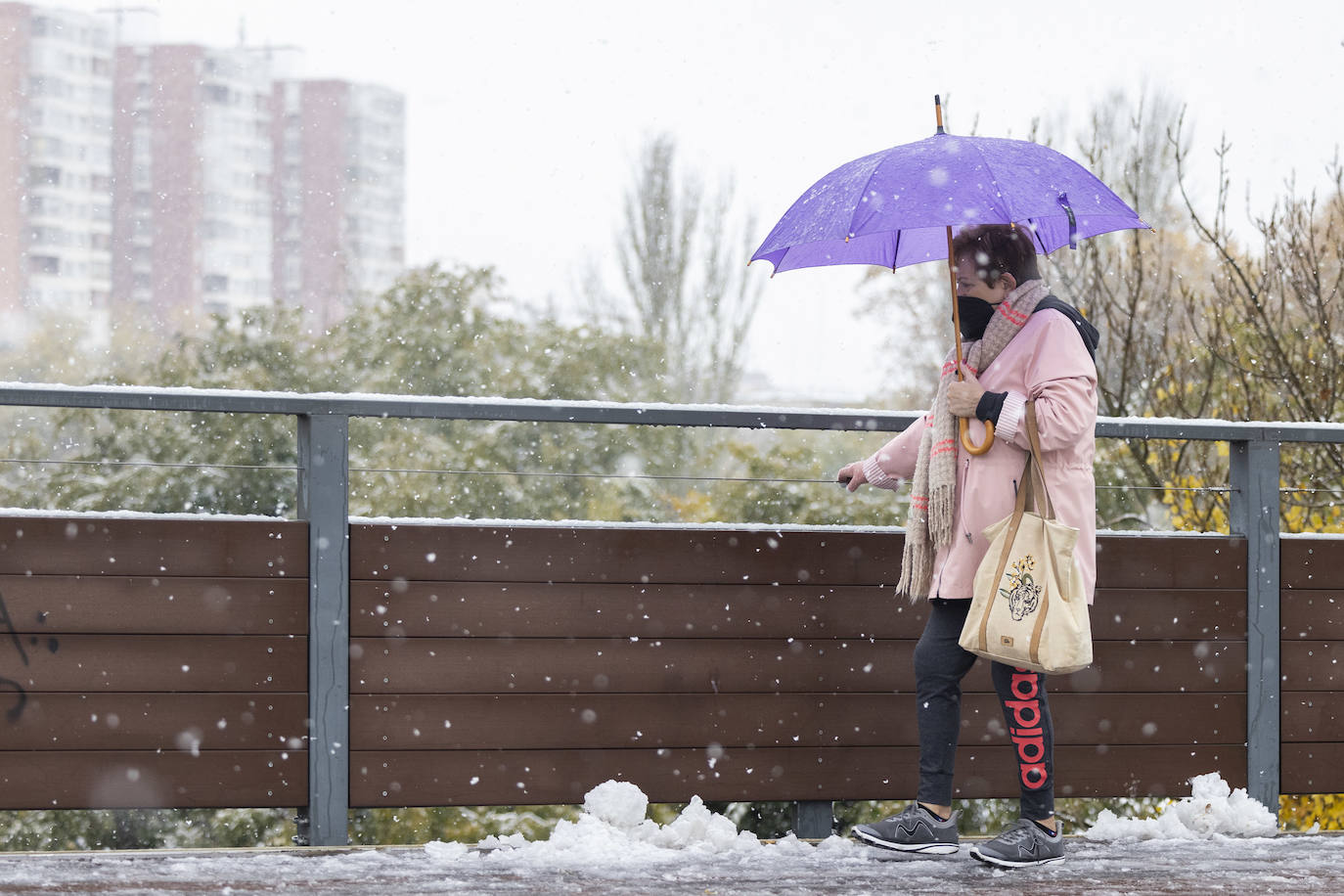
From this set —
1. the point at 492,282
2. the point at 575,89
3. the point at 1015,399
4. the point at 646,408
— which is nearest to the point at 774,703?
the point at 646,408

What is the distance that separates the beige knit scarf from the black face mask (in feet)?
0.06

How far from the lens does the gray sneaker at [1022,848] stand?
2877mm

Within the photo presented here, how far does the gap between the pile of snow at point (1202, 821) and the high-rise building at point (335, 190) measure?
23606 millimetres

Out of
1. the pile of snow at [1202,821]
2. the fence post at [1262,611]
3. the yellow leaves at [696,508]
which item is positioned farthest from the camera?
the yellow leaves at [696,508]

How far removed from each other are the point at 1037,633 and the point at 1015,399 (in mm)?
484

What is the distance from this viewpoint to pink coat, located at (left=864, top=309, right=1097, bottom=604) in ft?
9.00

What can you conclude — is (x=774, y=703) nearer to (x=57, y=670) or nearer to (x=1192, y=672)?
(x=1192, y=672)

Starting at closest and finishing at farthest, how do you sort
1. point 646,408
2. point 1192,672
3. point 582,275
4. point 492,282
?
point 646,408, point 1192,672, point 492,282, point 582,275

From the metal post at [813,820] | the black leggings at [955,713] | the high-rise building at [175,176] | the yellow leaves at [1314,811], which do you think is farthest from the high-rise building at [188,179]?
the black leggings at [955,713]

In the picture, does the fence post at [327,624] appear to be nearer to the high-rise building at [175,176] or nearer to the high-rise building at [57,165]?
the high-rise building at [57,165]

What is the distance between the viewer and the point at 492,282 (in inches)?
486

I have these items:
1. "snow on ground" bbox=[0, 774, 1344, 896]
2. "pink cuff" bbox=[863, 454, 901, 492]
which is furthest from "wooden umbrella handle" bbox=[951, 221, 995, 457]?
"snow on ground" bbox=[0, 774, 1344, 896]

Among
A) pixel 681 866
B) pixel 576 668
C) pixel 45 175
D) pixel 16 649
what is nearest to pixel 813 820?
pixel 681 866

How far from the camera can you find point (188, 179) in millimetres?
31984
